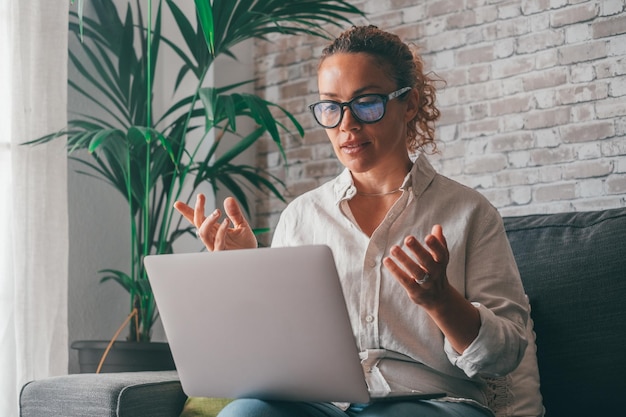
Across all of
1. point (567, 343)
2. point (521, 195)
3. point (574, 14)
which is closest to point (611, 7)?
point (574, 14)

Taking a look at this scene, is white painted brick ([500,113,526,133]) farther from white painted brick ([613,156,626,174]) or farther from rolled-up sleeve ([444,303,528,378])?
rolled-up sleeve ([444,303,528,378])

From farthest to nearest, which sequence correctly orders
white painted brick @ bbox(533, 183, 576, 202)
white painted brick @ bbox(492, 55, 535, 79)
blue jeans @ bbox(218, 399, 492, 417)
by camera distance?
1. white painted brick @ bbox(492, 55, 535, 79)
2. white painted brick @ bbox(533, 183, 576, 202)
3. blue jeans @ bbox(218, 399, 492, 417)

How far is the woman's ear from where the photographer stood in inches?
74.9

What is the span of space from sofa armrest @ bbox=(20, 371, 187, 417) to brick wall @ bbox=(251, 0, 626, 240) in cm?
146

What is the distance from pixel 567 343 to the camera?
1.92 m

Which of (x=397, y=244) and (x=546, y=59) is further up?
(x=546, y=59)

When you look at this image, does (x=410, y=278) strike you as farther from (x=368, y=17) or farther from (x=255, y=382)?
(x=368, y=17)

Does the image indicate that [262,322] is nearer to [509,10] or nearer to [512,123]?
[512,123]

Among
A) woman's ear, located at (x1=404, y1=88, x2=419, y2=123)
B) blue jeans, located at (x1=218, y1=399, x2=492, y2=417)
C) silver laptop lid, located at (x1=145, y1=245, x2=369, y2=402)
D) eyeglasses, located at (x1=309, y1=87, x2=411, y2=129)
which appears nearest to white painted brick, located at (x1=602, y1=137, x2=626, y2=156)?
woman's ear, located at (x1=404, y1=88, x2=419, y2=123)

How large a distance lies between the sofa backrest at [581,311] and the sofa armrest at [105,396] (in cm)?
85

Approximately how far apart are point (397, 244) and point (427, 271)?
0.37m

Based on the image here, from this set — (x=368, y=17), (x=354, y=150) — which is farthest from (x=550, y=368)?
(x=368, y=17)

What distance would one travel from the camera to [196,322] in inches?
56.6

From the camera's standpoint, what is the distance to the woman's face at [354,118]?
5.85 ft
